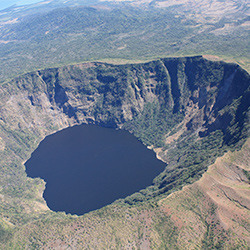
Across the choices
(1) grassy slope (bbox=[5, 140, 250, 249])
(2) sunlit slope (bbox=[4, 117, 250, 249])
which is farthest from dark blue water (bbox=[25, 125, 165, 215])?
(1) grassy slope (bbox=[5, 140, 250, 249])

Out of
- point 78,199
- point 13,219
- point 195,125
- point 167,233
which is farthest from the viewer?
point 195,125

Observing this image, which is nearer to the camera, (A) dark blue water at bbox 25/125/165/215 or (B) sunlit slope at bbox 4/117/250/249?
(B) sunlit slope at bbox 4/117/250/249

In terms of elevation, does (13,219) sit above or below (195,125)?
above

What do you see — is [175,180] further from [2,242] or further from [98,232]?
[2,242]

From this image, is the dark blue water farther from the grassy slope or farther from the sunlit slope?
the grassy slope

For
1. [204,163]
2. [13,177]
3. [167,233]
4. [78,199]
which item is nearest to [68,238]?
[167,233]

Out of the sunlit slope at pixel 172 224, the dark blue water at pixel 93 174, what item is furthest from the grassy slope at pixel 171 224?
the dark blue water at pixel 93 174

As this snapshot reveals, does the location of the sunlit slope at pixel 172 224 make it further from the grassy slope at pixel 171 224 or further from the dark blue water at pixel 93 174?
the dark blue water at pixel 93 174

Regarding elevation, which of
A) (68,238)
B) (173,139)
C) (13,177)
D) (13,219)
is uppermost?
(68,238)
